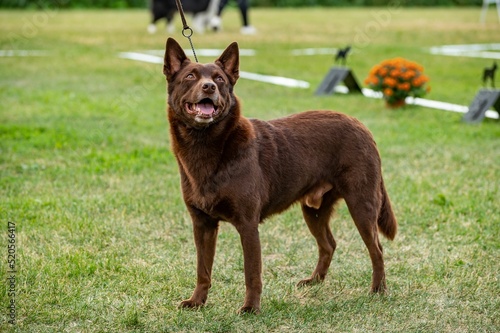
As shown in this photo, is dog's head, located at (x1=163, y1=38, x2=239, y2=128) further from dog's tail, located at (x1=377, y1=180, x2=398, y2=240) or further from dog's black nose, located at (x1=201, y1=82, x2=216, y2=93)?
dog's tail, located at (x1=377, y1=180, x2=398, y2=240)

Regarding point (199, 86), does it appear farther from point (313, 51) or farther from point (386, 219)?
point (313, 51)

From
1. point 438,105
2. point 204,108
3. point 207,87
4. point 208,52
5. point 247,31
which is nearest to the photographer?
point 207,87

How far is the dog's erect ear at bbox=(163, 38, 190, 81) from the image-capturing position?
14.7 feet

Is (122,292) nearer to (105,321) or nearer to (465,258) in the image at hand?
(105,321)

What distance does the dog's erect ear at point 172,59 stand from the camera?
14.7 ft

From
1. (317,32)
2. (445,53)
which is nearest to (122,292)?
(445,53)

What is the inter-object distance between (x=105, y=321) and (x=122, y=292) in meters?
0.54

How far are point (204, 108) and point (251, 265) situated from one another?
95cm

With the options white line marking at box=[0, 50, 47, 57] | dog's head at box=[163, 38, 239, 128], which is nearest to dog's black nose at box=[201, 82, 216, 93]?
dog's head at box=[163, 38, 239, 128]

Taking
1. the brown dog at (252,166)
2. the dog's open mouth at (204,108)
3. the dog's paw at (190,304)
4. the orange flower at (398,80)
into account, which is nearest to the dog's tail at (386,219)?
the brown dog at (252,166)

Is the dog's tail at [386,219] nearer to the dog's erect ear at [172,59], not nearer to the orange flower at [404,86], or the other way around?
the dog's erect ear at [172,59]

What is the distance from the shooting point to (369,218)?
4.91 meters

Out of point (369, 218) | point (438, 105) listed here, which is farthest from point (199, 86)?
point (438, 105)

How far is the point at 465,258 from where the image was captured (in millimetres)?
5770
